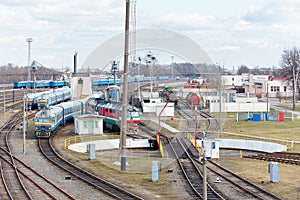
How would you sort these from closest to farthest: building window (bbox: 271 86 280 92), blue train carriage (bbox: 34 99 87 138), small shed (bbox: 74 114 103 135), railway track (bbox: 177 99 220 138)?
blue train carriage (bbox: 34 99 87 138), small shed (bbox: 74 114 103 135), railway track (bbox: 177 99 220 138), building window (bbox: 271 86 280 92)

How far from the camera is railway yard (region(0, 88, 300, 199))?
77.6ft

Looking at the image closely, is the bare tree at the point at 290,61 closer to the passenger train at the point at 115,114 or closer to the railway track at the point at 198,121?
the railway track at the point at 198,121

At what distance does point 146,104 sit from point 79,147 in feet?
89.0

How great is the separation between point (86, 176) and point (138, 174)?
9.69ft

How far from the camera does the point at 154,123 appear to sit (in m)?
55.1

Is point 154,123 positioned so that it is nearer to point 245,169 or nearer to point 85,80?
point 85,80

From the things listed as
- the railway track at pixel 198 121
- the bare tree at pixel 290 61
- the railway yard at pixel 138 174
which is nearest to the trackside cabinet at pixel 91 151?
the railway yard at pixel 138 174

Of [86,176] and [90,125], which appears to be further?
[90,125]

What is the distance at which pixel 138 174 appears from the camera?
28984mm

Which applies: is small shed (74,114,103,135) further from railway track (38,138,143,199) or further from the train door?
railway track (38,138,143,199)

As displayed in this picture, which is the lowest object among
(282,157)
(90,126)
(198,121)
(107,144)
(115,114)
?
(282,157)

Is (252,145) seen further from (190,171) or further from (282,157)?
(190,171)

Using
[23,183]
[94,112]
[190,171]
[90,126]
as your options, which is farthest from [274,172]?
[94,112]

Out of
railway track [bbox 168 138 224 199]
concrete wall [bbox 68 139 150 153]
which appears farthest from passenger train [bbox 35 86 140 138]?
railway track [bbox 168 138 224 199]
